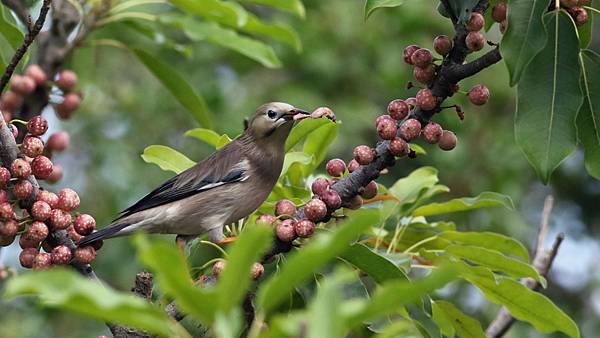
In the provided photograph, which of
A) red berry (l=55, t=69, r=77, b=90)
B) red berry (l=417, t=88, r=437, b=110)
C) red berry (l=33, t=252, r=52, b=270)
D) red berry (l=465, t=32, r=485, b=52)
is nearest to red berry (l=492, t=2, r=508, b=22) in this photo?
red berry (l=465, t=32, r=485, b=52)

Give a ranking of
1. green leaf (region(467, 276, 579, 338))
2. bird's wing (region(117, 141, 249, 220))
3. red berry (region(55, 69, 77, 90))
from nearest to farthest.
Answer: green leaf (region(467, 276, 579, 338)), bird's wing (region(117, 141, 249, 220)), red berry (region(55, 69, 77, 90))

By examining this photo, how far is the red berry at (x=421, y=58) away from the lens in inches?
124

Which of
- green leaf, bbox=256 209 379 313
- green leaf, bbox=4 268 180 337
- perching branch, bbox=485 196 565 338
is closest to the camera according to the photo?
green leaf, bbox=4 268 180 337

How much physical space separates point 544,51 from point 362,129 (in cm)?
575

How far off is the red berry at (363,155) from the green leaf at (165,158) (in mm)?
1122

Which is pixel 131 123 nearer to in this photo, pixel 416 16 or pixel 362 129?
pixel 362 129

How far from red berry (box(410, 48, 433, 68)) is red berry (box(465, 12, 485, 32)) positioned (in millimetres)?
161

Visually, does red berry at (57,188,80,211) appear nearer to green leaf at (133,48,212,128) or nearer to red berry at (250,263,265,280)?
red berry at (250,263,265,280)

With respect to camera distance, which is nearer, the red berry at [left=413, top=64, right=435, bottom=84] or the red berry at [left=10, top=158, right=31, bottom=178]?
the red berry at [left=10, top=158, right=31, bottom=178]

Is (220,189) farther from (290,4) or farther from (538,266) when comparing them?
(538,266)

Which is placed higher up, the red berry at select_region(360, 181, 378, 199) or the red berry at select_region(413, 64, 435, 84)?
the red berry at select_region(413, 64, 435, 84)

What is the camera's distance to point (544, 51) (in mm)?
3203

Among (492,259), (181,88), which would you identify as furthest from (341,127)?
(492,259)

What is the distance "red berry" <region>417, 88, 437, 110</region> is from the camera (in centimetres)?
317
